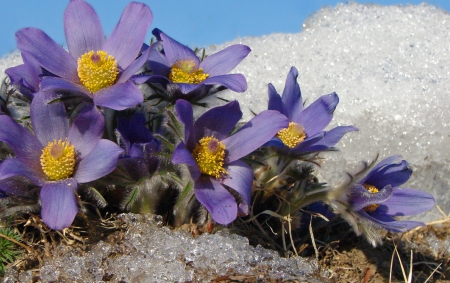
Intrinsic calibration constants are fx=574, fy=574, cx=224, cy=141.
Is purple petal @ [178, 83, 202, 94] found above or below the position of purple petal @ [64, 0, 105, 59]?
below

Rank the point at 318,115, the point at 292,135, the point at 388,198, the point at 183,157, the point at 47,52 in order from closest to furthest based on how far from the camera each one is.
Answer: the point at 183,157 → the point at 47,52 → the point at 388,198 → the point at 292,135 → the point at 318,115

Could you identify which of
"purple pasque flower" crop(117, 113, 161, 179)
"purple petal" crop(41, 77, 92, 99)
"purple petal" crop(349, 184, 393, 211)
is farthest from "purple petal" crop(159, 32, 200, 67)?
"purple petal" crop(349, 184, 393, 211)

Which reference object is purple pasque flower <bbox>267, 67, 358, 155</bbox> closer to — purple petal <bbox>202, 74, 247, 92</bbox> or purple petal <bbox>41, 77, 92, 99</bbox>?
purple petal <bbox>202, 74, 247, 92</bbox>

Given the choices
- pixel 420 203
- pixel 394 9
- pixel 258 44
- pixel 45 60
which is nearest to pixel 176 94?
pixel 45 60

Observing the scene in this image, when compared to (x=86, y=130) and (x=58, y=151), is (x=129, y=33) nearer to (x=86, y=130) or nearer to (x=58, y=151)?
(x=86, y=130)

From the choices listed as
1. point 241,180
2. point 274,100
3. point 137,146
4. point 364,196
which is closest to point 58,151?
point 137,146

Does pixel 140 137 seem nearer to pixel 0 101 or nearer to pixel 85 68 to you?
Result: pixel 85 68

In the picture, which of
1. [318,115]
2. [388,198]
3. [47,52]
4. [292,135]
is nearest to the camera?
[47,52]
